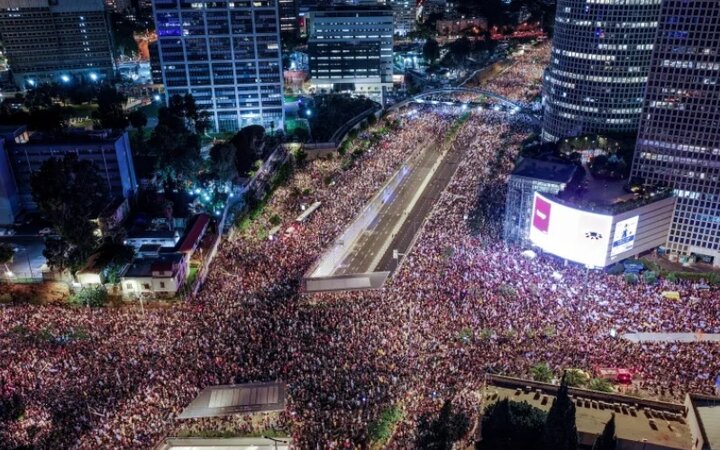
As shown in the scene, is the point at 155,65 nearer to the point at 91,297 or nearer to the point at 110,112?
the point at 110,112


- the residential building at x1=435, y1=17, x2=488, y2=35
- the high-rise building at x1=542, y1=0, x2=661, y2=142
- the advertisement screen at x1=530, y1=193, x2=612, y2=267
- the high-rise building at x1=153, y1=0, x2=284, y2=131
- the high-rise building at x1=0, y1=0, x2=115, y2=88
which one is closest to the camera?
the advertisement screen at x1=530, y1=193, x2=612, y2=267

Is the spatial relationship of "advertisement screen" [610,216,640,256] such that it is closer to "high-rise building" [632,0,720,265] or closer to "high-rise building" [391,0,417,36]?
"high-rise building" [632,0,720,265]

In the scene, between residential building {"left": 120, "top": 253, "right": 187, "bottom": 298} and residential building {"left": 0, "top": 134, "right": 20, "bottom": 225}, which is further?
residential building {"left": 0, "top": 134, "right": 20, "bottom": 225}

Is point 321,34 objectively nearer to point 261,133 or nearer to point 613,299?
point 261,133

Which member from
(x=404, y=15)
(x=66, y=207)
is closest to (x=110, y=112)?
(x=66, y=207)

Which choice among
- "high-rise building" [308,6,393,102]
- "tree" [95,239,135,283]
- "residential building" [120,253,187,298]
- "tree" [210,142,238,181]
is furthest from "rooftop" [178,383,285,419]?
"high-rise building" [308,6,393,102]
